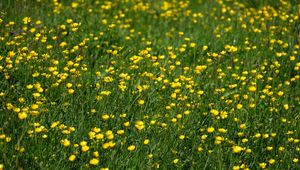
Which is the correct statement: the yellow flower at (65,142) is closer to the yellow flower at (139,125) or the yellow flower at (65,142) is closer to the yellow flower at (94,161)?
the yellow flower at (94,161)

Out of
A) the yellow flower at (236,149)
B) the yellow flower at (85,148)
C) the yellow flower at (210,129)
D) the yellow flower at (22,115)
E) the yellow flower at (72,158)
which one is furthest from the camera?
the yellow flower at (210,129)

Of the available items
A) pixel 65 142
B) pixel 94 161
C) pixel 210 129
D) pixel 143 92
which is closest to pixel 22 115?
pixel 65 142

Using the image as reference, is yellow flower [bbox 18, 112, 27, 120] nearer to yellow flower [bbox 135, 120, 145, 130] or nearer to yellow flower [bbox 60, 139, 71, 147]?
yellow flower [bbox 60, 139, 71, 147]

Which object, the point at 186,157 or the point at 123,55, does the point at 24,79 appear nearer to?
the point at 123,55

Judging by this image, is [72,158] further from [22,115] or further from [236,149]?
[236,149]

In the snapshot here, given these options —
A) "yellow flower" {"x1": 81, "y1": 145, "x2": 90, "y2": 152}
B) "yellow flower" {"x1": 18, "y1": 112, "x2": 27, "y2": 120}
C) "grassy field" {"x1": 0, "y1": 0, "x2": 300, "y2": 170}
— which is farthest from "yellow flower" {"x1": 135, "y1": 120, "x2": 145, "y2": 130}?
"yellow flower" {"x1": 18, "y1": 112, "x2": 27, "y2": 120}

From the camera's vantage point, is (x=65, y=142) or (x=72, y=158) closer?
(x=72, y=158)

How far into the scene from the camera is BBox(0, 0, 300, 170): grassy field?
344cm

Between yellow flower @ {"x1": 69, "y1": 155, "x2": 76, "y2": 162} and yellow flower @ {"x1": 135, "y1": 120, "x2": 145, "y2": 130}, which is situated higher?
yellow flower @ {"x1": 135, "y1": 120, "x2": 145, "y2": 130}

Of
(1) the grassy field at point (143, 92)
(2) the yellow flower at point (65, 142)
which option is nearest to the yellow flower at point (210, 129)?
(1) the grassy field at point (143, 92)

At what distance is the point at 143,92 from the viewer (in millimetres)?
4203

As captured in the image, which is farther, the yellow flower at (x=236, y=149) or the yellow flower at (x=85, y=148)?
the yellow flower at (x=236, y=149)

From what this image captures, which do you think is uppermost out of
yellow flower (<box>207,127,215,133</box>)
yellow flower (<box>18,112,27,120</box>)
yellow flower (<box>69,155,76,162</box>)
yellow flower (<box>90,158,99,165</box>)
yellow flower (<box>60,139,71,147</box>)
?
yellow flower (<box>18,112,27,120</box>)

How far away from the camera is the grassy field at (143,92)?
136 inches
